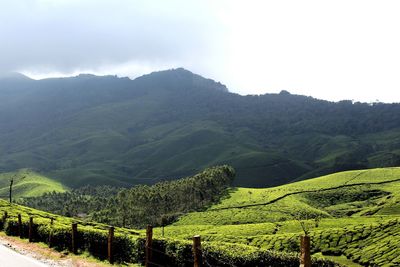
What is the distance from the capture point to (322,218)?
131 meters

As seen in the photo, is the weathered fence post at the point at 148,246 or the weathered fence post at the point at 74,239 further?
the weathered fence post at the point at 74,239

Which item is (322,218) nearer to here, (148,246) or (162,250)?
(162,250)

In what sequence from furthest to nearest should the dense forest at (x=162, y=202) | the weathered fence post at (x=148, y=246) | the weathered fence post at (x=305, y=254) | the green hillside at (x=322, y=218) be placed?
the dense forest at (x=162, y=202) → the green hillside at (x=322, y=218) → the weathered fence post at (x=148, y=246) → the weathered fence post at (x=305, y=254)

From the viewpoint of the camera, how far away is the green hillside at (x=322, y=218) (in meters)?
85.9

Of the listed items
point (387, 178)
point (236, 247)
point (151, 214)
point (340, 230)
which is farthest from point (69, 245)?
point (387, 178)

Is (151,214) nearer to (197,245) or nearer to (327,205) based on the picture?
(327,205)

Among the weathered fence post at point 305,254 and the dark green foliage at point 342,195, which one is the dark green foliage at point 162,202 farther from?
the weathered fence post at point 305,254

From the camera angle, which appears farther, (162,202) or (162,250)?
(162,202)

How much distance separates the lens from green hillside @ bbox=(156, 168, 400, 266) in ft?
282

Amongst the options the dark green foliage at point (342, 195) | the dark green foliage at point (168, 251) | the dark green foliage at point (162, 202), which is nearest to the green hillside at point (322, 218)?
the dark green foliage at point (342, 195)

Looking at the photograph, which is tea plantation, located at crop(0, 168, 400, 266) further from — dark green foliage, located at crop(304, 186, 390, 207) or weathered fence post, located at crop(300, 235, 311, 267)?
weathered fence post, located at crop(300, 235, 311, 267)

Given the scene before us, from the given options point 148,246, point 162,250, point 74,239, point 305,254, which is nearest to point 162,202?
point 74,239

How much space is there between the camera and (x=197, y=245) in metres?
23.3

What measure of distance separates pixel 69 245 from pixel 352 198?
151 meters
